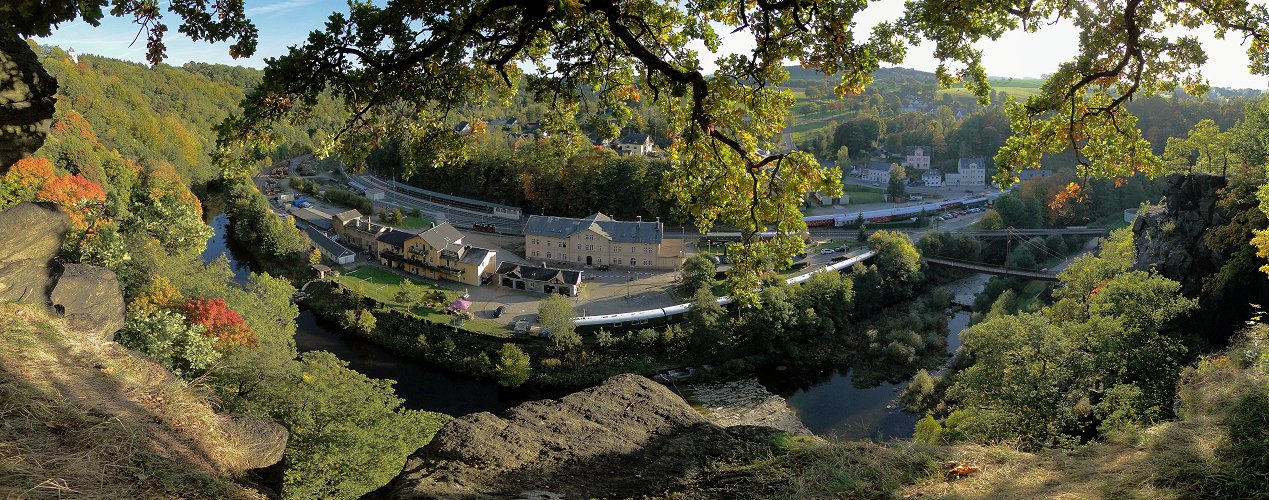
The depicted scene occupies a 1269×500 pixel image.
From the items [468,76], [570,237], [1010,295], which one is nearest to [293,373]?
[468,76]

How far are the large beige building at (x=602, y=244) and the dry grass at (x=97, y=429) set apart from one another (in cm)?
2619

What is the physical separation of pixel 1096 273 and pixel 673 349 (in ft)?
43.1

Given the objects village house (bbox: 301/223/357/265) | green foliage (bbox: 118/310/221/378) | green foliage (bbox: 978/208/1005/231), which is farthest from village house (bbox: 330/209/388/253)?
green foliage (bbox: 978/208/1005/231)

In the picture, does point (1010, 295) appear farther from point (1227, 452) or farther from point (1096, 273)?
point (1227, 452)

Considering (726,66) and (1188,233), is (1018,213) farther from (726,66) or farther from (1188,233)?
(726,66)

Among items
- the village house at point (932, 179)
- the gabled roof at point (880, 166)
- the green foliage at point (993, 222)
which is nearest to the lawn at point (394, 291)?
the green foliage at point (993, 222)

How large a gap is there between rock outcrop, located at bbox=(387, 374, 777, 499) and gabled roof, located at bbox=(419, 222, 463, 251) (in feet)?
84.1

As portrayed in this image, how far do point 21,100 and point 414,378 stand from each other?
17.7 metres

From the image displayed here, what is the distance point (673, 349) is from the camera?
24.0 m

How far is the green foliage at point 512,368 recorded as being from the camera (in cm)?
2106

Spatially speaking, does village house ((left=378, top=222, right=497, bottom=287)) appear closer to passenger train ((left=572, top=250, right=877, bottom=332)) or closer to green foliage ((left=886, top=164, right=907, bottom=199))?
passenger train ((left=572, top=250, right=877, bottom=332))

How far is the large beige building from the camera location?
3212cm

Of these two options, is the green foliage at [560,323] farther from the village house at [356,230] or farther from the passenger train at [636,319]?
the village house at [356,230]

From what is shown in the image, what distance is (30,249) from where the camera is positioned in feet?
27.4
